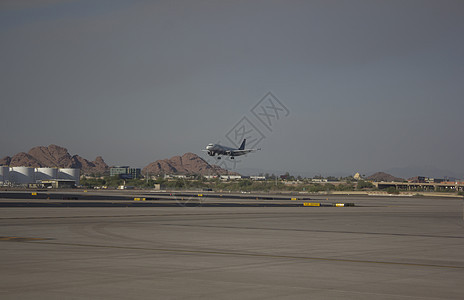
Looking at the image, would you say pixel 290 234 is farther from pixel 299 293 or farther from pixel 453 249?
Result: pixel 299 293

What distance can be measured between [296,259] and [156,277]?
20.2 ft

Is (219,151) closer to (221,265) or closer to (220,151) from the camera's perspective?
(220,151)

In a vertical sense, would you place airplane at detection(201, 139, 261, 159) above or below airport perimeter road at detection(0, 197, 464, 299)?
above

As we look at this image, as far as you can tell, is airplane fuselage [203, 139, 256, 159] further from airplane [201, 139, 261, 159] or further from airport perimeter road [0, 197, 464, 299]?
airport perimeter road [0, 197, 464, 299]

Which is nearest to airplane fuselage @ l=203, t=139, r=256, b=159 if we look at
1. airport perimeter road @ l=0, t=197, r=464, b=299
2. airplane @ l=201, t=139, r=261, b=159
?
airplane @ l=201, t=139, r=261, b=159

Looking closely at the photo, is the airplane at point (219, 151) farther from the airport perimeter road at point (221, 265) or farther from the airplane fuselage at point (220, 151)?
the airport perimeter road at point (221, 265)

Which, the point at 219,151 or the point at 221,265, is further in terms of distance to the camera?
the point at 219,151

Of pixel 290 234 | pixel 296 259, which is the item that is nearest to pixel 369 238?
pixel 290 234

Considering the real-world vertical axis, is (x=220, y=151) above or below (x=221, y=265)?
above

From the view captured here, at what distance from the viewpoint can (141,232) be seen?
28078 millimetres

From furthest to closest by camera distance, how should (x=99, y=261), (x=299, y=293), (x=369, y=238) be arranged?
(x=369, y=238)
(x=99, y=261)
(x=299, y=293)

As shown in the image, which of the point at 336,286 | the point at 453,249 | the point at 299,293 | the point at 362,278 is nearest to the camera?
the point at 299,293

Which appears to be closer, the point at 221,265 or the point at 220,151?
the point at 221,265

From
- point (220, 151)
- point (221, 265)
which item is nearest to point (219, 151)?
point (220, 151)
